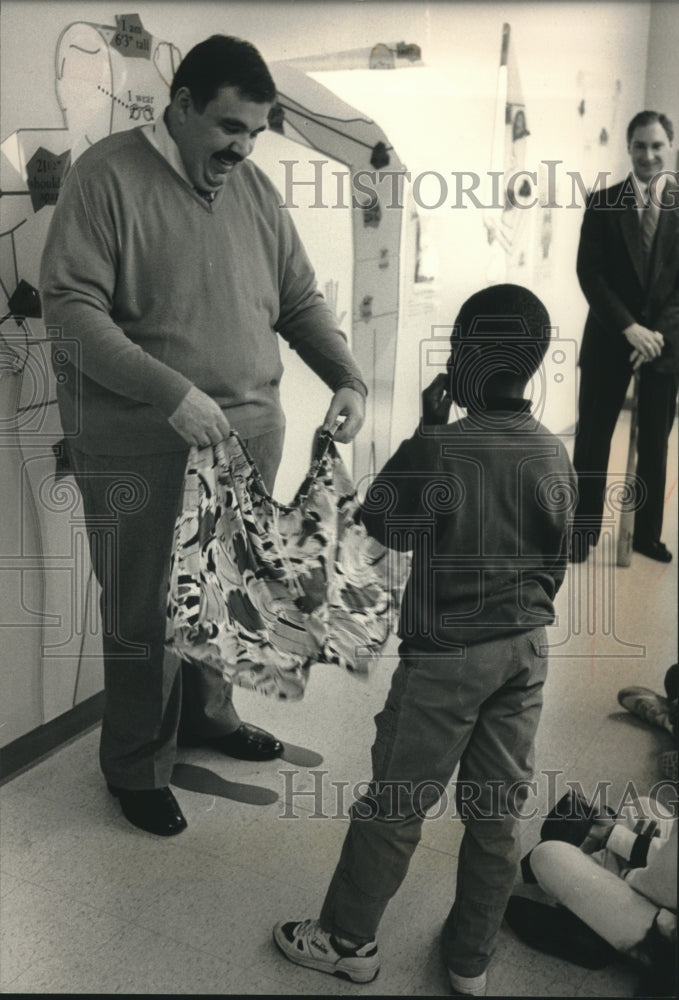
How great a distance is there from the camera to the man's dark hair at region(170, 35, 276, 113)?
138 cm

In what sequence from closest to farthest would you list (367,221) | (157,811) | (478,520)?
1. (478,520)
2. (367,221)
3. (157,811)

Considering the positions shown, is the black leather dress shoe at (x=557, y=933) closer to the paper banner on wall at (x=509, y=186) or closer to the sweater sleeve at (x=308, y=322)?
the sweater sleeve at (x=308, y=322)

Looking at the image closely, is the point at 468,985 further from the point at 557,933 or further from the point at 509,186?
the point at 509,186

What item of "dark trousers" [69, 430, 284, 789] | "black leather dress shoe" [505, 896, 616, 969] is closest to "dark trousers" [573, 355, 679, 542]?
"dark trousers" [69, 430, 284, 789]

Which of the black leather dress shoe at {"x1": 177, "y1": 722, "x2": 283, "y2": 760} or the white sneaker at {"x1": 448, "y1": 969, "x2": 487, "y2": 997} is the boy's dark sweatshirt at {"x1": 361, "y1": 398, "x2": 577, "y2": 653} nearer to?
the black leather dress shoe at {"x1": 177, "y1": 722, "x2": 283, "y2": 760}

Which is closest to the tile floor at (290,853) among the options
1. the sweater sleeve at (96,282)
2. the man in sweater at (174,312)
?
the man in sweater at (174,312)

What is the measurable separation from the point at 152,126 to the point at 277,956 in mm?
1128

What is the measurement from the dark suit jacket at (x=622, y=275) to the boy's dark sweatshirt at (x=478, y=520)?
0.17 m

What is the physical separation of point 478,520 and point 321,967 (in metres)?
0.64

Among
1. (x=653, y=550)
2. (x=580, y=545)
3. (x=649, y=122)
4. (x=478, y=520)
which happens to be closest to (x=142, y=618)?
(x=478, y=520)

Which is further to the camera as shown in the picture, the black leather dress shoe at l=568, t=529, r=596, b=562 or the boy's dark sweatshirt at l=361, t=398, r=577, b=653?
the black leather dress shoe at l=568, t=529, r=596, b=562

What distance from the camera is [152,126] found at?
141 centimetres

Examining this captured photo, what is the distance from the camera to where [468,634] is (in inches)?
53.6

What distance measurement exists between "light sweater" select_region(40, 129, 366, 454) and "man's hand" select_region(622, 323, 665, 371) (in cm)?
42
